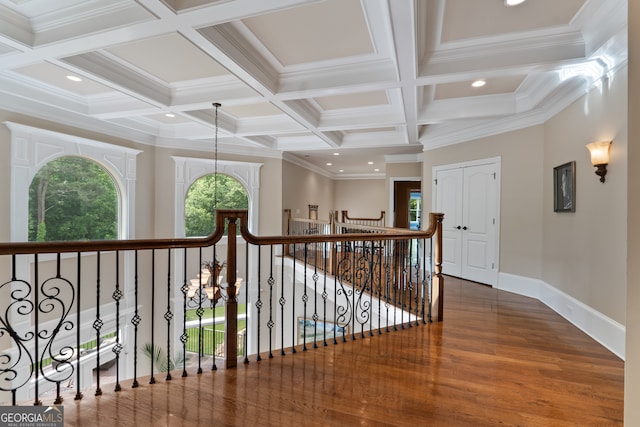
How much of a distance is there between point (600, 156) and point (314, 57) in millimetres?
2962

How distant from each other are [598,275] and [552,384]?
152 centimetres

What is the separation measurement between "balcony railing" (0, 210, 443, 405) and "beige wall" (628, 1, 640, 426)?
1.80 meters

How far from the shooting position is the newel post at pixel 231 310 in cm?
225

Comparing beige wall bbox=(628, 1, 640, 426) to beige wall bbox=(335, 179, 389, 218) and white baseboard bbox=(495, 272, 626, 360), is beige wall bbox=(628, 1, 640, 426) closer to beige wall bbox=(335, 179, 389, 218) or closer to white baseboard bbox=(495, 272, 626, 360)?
white baseboard bbox=(495, 272, 626, 360)

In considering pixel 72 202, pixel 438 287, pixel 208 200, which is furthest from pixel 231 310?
pixel 208 200

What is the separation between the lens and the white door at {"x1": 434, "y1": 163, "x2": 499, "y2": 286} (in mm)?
4793

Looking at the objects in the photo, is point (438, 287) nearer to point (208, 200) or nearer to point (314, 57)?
point (314, 57)

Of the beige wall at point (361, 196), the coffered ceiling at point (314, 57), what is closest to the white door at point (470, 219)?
the coffered ceiling at point (314, 57)

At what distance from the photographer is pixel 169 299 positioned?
2.12 metres

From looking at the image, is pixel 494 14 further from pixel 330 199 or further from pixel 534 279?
pixel 330 199

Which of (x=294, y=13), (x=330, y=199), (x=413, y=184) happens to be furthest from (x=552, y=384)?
(x=330, y=199)

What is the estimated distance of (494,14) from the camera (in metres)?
2.44

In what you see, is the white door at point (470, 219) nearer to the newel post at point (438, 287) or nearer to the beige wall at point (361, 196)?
the newel post at point (438, 287)

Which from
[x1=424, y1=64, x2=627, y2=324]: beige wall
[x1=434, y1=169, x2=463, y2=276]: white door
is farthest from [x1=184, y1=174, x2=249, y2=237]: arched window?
[x1=424, y1=64, x2=627, y2=324]: beige wall
